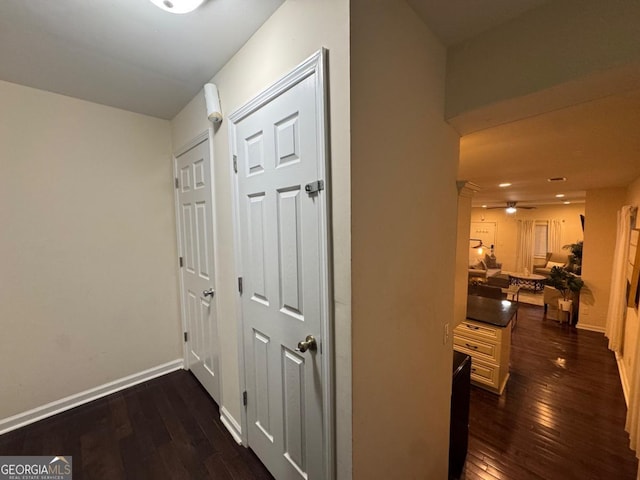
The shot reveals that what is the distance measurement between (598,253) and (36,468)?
709 cm

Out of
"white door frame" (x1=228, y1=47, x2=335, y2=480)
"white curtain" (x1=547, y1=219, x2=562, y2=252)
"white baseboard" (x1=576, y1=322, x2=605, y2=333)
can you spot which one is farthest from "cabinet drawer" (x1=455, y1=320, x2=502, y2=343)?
"white curtain" (x1=547, y1=219, x2=562, y2=252)

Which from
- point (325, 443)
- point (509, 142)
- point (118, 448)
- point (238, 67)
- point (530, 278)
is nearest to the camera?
point (325, 443)

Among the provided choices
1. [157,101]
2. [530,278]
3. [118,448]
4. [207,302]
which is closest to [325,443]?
[207,302]

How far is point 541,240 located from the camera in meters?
7.76

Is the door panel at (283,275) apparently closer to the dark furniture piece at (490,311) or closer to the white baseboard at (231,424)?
the white baseboard at (231,424)

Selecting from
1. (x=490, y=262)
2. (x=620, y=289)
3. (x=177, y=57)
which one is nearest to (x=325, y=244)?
(x=177, y=57)

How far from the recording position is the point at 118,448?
167 cm

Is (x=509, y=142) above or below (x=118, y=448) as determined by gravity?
above

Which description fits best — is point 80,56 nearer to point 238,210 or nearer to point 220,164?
point 220,164

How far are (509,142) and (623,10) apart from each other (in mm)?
1174

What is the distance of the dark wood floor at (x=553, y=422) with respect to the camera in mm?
1814

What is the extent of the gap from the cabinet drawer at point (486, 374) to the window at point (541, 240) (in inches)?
284

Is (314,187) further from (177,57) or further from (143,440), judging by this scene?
(143,440)

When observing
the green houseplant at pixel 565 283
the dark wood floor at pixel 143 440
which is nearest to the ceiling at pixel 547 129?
the green houseplant at pixel 565 283
